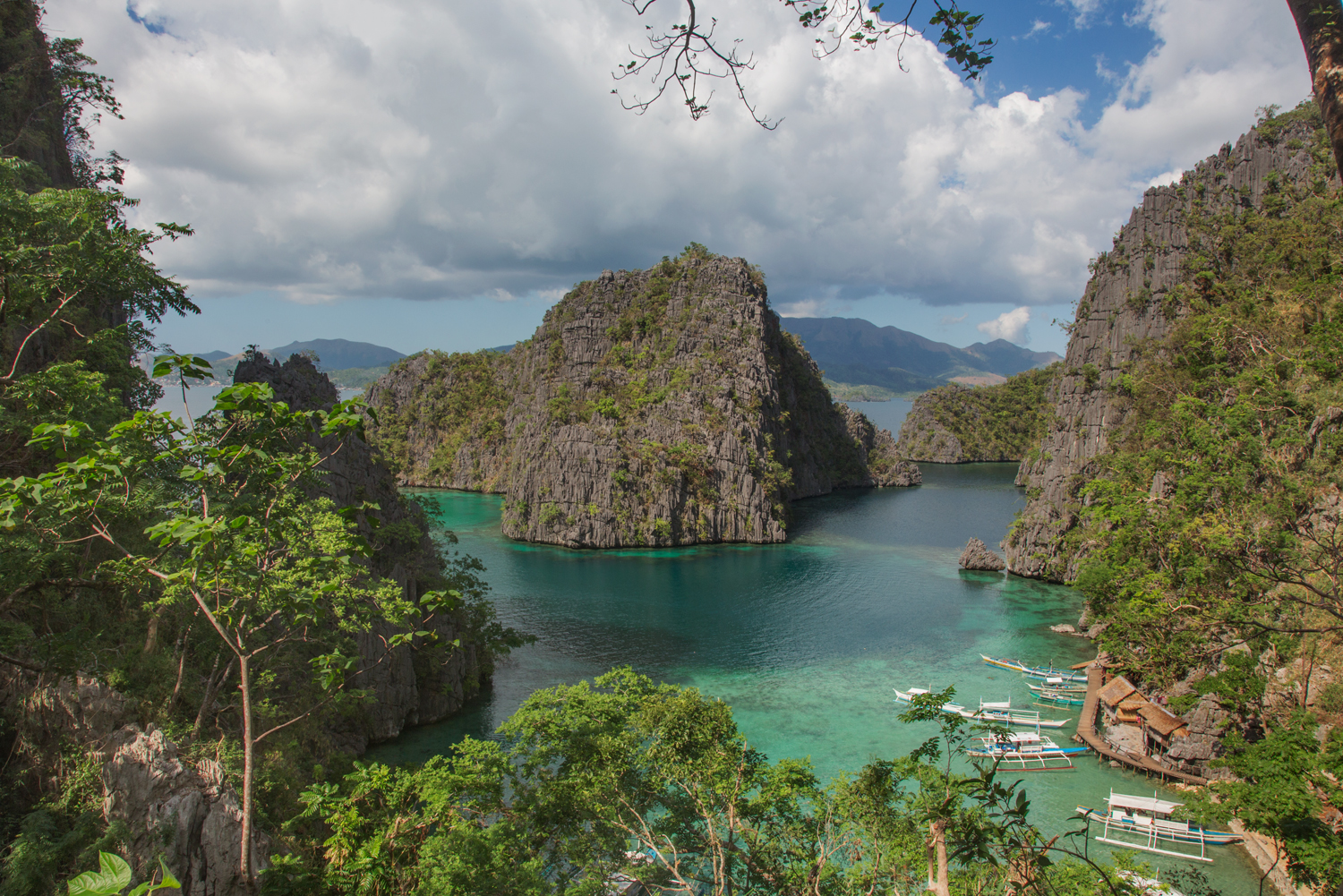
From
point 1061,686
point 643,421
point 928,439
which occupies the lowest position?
point 1061,686

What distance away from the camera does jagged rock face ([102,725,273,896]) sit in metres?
9.45

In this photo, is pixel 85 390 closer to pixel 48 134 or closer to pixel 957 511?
pixel 48 134

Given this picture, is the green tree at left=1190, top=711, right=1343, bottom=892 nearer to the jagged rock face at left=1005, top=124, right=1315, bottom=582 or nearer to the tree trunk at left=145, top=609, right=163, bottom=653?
the tree trunk at left=145, top=609, right=163, bottom=653

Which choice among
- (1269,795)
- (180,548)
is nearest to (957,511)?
(1269,795)

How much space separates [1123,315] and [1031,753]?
127 ft

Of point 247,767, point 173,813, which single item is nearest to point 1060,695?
point 247,767

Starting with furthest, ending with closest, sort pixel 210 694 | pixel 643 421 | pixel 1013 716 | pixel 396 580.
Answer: pixel 643 421 < pixel 1013 716 < pixel 396 580 < pixel 210 694

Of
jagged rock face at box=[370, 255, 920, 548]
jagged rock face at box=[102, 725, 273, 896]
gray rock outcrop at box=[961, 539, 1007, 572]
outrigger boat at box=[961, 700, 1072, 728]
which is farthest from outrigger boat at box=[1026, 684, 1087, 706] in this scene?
jagged rock face at box=[370, 255, 920, 548]

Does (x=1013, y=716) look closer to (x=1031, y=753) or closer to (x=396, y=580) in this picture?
(x=1031, y=753)

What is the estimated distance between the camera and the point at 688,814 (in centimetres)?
1403

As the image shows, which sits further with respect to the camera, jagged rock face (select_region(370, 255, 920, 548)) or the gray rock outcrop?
jagged rock face (select_region(370, 255, 920, 548))

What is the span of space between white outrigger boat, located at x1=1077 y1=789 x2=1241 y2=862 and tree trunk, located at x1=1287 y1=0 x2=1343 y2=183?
1906cm

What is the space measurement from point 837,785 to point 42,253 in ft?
62.8

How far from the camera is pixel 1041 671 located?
97.3 ft
